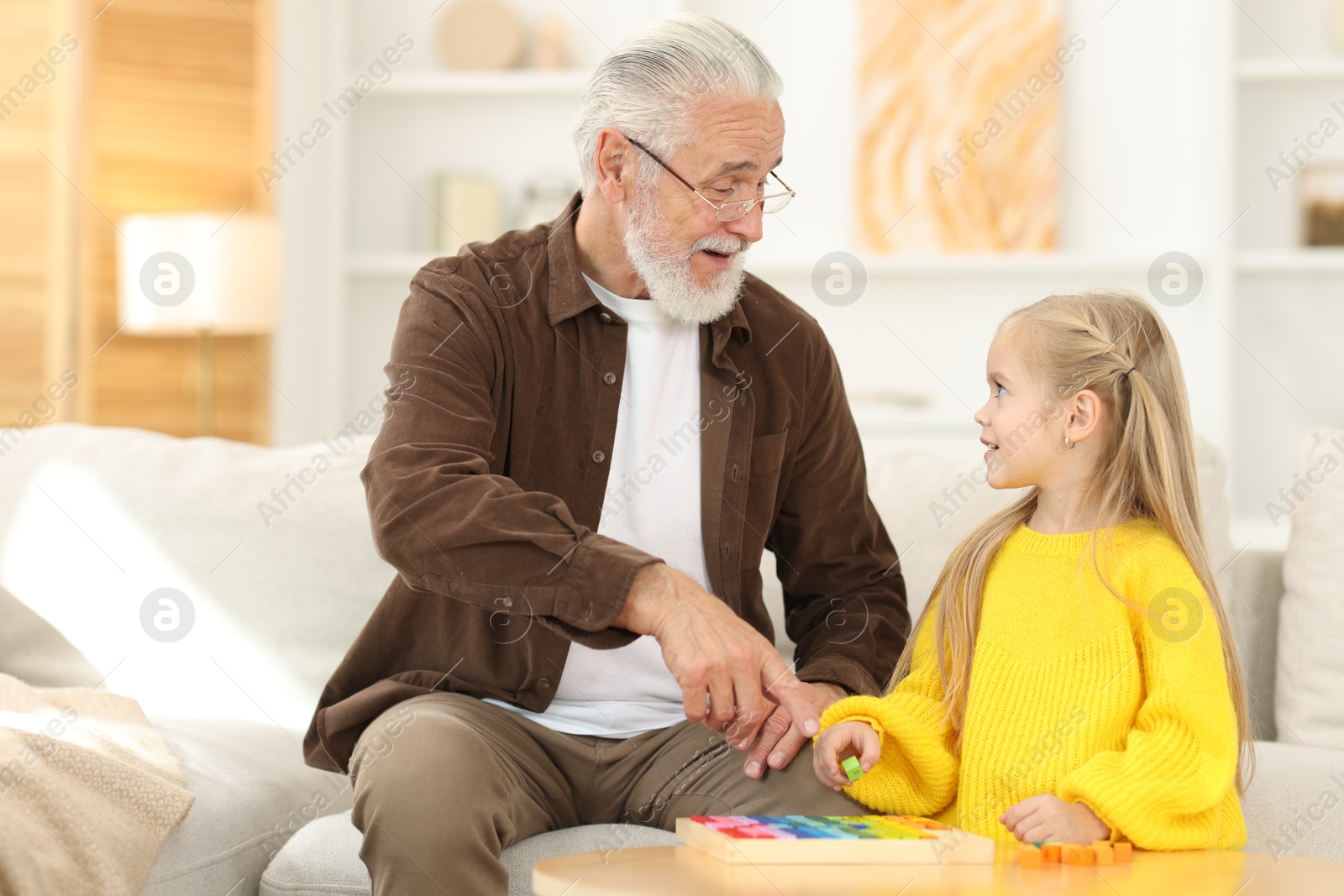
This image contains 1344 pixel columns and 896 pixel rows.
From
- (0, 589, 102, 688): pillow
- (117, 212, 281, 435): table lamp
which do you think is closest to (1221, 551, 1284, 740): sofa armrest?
(0, 589, 102, 688): pillow

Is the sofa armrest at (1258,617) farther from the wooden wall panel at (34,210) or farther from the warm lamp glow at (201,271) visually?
the wooden wall panel at (34,210)

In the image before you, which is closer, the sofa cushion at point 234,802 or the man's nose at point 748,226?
the sofa cushion at point 234,802

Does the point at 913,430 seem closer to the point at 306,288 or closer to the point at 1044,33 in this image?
the point at 1044,33

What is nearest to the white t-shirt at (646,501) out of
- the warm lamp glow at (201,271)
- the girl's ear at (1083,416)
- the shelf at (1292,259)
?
the girl's ear at (1083,416)

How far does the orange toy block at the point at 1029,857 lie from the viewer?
1.10m

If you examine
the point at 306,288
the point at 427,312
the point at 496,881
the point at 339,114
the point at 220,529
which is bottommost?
the point at 496,881

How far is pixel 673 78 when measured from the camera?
166 cm

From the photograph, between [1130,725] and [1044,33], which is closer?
[1130,725]

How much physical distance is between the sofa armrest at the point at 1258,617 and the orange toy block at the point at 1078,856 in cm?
91

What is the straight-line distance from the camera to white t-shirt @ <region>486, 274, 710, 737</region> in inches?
63.6

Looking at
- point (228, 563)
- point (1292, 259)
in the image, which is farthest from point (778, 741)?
point (1292, 259)

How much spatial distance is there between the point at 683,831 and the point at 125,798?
0.65m

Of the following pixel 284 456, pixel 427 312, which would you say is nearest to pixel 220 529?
pixel 284 456

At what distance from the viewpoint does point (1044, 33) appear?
12.0ft
